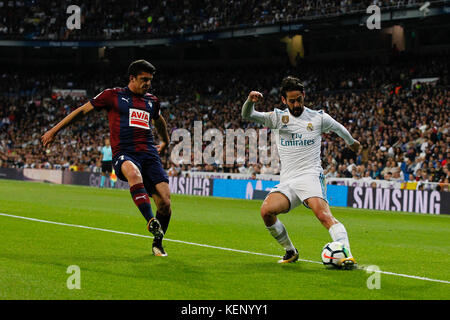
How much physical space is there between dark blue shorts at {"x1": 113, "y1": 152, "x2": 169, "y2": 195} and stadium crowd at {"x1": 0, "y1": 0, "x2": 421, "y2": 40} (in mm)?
31525

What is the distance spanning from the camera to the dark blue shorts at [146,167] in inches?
343

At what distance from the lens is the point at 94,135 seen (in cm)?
4406

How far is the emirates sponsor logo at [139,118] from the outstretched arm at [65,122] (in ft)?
1.72

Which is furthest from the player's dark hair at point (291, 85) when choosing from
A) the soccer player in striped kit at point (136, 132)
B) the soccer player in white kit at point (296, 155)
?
the soccer player in striped kit at point (136, 132)

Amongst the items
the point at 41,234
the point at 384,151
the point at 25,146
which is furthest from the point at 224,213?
the point at 25,146

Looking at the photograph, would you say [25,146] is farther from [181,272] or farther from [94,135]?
[181,272]

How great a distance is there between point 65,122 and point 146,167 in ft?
3.94

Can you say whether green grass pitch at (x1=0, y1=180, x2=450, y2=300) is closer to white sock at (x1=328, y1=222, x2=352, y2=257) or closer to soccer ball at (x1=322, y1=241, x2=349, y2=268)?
soccer ball at (x1=322, y1=241, x2=349, y2=268)

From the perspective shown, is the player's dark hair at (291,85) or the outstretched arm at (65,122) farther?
the outstretched arm at (65,122)

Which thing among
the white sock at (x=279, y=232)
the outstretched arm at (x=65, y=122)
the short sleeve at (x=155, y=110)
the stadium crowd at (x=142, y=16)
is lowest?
the white sock at (x=279, y=232)

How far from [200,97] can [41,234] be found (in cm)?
3709

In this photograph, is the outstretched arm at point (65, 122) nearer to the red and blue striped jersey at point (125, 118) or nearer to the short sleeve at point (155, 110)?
the red and blue striped jersey at point (125, 118)

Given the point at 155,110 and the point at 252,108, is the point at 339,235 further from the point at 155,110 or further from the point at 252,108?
the point at 155,110

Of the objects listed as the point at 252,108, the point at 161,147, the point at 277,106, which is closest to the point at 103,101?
the point at 161,147
